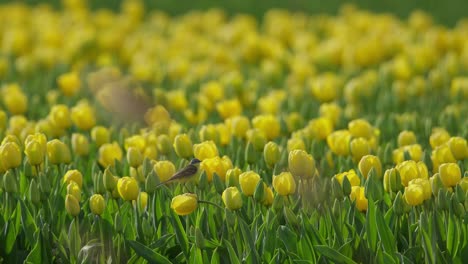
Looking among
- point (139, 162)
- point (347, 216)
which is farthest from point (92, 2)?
point (347, 216)

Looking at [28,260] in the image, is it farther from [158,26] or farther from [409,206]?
[158,26]

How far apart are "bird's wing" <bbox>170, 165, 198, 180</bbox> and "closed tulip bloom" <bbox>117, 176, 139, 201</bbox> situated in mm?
143

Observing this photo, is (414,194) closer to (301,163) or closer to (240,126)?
(301,163)

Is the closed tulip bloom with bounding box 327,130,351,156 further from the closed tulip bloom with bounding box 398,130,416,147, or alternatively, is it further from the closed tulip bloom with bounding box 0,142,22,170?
the closed tulip bloom with bounding box 0,142,22,170

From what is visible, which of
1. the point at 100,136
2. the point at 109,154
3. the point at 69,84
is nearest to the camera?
the point at 109,154

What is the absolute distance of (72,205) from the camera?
10.5 feet

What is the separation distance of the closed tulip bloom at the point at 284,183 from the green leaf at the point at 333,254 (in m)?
0.37

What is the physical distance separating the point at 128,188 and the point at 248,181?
1.42ft

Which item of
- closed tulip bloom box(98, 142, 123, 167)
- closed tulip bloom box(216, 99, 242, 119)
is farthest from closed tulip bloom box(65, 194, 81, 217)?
closed tulip bloom box(216, 99, 242, 119)

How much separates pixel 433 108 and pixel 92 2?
5.95 metres

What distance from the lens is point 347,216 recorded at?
3184 mm

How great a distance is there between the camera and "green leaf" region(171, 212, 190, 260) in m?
3.12

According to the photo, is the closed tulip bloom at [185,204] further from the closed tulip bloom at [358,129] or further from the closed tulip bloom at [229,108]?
the closed tulip bloom at [229,108]

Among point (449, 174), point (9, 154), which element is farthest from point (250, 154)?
point (9, 154)
